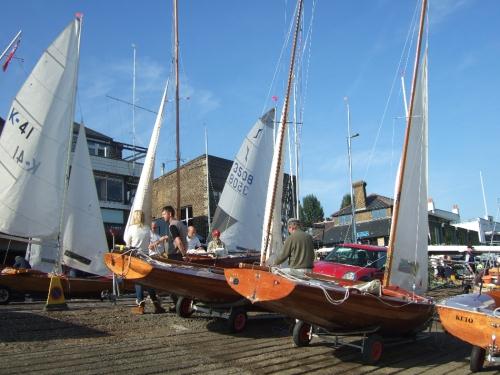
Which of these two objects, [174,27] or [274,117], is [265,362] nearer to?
[274,117]

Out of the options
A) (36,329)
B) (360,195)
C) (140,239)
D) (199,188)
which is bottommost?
(36,329)

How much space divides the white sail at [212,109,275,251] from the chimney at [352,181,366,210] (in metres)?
26.1

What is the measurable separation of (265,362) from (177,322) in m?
2.72

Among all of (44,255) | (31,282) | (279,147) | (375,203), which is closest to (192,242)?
(279,147)

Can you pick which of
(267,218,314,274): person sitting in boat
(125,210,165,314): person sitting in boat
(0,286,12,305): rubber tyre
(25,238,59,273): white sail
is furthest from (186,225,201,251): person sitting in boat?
(0,286,12,305): rubber tyre

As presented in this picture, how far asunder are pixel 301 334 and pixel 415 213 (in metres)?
3.38

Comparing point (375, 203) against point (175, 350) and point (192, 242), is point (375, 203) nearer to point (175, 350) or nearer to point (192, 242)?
point (192, 242)

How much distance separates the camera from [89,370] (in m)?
5.38

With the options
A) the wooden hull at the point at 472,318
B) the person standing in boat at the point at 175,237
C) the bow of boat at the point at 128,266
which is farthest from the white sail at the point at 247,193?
the wooden hull at the point at 472,318

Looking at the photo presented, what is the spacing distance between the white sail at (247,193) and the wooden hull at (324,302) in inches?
271

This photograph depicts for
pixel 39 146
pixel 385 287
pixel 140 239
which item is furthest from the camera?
pixel 39 146

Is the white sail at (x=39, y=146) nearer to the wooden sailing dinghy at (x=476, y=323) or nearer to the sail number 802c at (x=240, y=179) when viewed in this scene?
the sail number 802c at (x=240, y=179)

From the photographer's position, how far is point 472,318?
6.26 meters

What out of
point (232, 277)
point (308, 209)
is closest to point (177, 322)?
point (232, 277)
